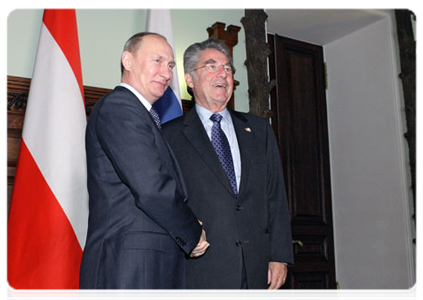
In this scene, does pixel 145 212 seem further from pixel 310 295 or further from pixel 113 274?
pixel 310 295

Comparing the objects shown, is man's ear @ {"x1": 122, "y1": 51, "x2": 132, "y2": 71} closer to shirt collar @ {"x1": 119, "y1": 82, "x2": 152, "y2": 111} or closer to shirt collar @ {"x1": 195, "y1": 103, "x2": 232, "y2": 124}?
shirt collar @ {"x1": 119, "y1": 82, "x2": 152, "y2": 111}

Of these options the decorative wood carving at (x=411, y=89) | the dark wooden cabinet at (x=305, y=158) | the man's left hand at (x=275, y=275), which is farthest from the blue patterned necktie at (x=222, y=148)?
the decorative wood carving at (x=411, y=89)

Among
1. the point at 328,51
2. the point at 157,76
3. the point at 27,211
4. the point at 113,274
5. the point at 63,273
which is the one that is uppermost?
the point at 328,51

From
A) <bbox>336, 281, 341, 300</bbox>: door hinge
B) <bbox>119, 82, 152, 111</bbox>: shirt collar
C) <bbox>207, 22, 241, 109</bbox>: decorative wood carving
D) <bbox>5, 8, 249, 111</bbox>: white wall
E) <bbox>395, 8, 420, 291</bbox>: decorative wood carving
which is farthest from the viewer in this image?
<bbox>336, 281, 341, 300</bbox>: door hinge

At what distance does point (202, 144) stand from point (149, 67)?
0.44 meters

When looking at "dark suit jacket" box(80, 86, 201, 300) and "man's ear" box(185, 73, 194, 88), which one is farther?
"man's ear" box(185, 73, 194, 88)

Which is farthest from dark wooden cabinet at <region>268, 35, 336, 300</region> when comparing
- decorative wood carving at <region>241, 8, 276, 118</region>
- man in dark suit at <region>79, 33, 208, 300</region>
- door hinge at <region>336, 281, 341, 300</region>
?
man in dark suit at <region>79, 33, 208, 300</region>

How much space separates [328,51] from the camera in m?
4.46

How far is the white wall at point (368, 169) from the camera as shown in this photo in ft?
12.4

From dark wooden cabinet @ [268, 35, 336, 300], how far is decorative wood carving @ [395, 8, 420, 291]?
28.4 inches

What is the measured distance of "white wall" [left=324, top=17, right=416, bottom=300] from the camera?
12.4ft

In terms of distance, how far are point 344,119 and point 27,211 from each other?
2791mm

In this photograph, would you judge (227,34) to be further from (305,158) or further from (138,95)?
(138,95)

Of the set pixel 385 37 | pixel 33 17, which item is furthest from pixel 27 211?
pixel 385 37
